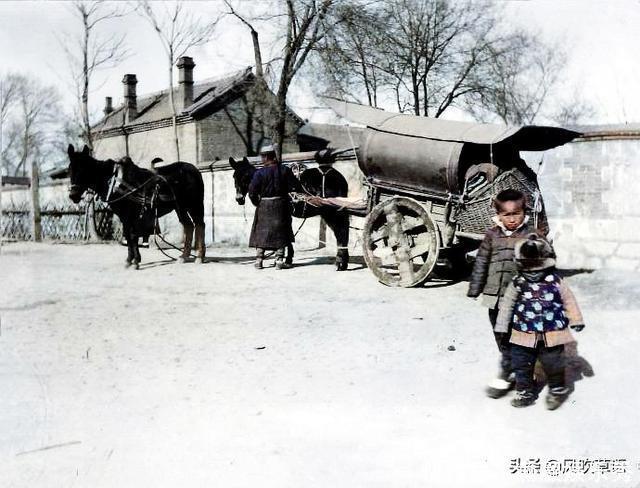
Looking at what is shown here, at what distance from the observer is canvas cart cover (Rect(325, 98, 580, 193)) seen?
20.2ft

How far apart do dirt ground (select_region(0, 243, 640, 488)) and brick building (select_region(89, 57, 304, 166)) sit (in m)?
18.8

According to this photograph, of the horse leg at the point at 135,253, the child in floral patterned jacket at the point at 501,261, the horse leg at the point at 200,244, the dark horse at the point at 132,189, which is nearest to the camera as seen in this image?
the child in floral patterned jacket at the point at 501,261

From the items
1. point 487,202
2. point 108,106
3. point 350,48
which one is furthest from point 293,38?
point 108,106

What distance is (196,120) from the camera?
25219 millimetres

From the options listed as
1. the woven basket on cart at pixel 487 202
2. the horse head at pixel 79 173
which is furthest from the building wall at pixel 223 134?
the woven basket on cart at pixel 487 202

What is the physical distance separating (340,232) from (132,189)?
11.3 feet

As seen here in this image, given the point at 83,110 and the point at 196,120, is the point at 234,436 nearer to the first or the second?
the point at 83,110

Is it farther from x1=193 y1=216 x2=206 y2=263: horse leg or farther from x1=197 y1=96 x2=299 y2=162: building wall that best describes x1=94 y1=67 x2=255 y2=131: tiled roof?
x1=193 y1=216 x2=206 y2=263: horse leg

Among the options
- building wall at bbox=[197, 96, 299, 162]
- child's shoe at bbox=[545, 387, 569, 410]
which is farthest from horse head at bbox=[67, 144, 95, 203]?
building wall at bbox=[197, 96, 299, 162]

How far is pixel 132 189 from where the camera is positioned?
9.73 metres

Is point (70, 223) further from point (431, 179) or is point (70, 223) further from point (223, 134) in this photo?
point (431, 179)

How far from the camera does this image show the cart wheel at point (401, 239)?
6.88 m

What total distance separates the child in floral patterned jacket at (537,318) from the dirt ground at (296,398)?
14 cm

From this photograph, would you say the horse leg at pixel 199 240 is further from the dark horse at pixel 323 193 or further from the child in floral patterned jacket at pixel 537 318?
the child in floral patterned jacket at pixel 537 318
